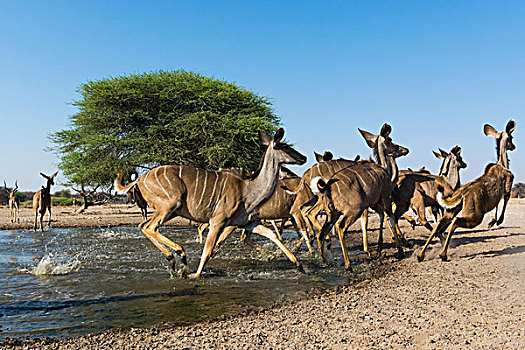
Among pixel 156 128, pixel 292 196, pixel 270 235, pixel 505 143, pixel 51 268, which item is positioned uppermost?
pixel 156 128

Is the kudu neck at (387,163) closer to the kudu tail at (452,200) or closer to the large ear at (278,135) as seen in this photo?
the kudu tail at (452,200)

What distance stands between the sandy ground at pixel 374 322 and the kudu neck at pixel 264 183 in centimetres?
202

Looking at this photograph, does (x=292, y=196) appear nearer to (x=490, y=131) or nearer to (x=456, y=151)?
(x=490, y=131)

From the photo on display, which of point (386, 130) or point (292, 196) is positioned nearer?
point (386, 130)

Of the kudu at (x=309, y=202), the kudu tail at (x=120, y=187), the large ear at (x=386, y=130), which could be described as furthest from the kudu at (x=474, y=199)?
the kudu tail at (x=120, y=187)

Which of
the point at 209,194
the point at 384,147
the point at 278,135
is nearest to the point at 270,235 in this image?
the point at 209,194

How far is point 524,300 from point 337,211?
3.93m

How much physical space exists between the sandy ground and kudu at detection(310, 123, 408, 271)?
171cm

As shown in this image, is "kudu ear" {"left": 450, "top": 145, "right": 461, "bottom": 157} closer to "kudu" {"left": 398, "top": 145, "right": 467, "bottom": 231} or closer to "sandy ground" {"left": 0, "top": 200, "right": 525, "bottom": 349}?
"kudu" {"left": 398, "top": 145, "right": 467, "bottom": 231}

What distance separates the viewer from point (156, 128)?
2353cm

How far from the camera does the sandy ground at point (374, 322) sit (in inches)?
170

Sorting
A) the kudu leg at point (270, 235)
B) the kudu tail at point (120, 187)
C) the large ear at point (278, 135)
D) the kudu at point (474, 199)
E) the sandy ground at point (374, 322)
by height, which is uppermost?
the large ear at point (278, 135)

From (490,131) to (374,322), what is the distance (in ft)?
22.5

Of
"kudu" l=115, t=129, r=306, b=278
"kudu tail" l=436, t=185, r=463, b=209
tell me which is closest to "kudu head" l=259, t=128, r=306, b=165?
"kudu" l=115, t=129, r=306, b=278
